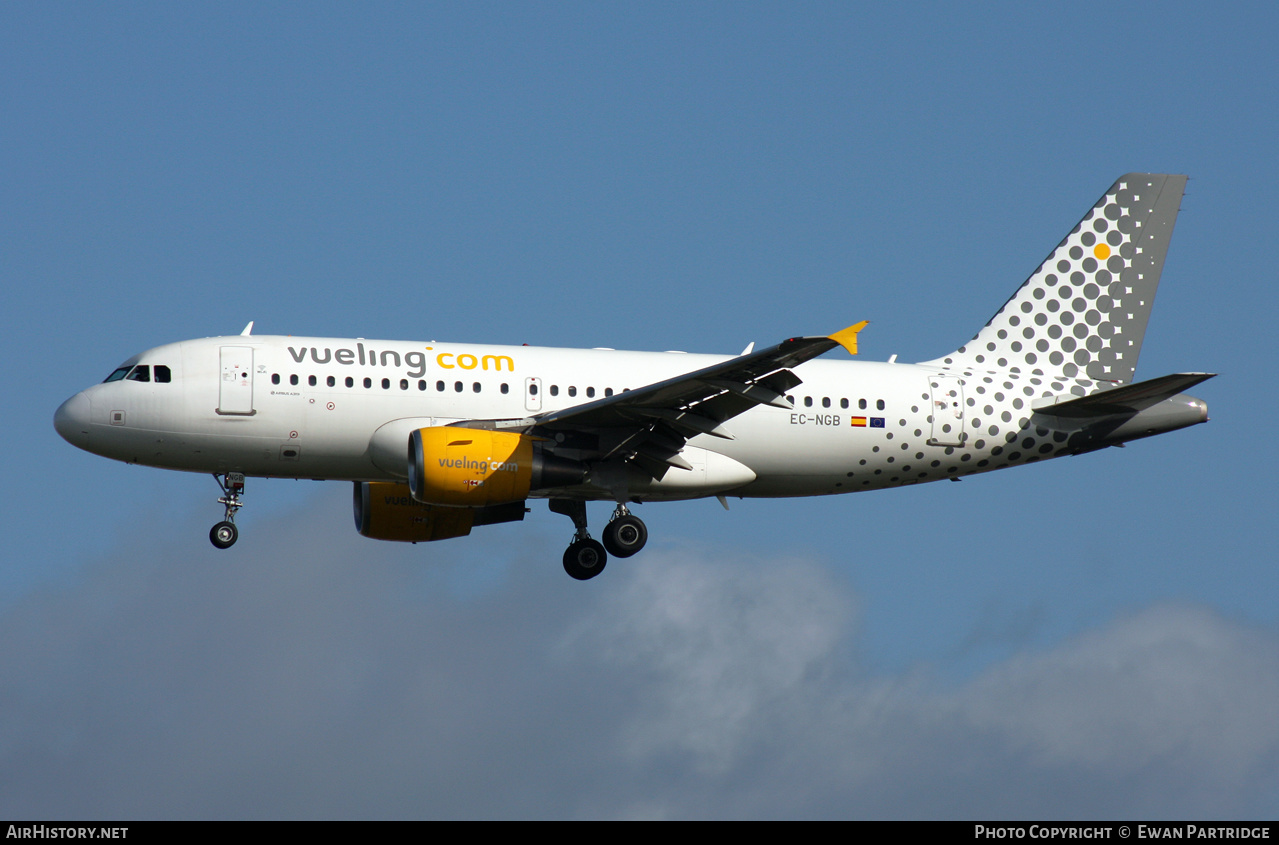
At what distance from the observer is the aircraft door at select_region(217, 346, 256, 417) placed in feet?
110

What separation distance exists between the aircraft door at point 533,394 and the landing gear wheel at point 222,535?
6763mm

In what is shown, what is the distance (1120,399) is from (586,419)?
39.3 ft

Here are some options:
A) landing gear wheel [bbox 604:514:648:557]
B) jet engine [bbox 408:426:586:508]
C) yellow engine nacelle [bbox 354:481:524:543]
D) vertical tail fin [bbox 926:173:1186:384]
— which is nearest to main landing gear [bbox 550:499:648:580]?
landing gear wheel [bbox 604:514:648:557]

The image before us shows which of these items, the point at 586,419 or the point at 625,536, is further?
the point at 625,536

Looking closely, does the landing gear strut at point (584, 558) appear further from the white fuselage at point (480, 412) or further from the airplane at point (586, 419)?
the white fuselage at point (480, 412)

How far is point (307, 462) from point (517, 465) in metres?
4.45

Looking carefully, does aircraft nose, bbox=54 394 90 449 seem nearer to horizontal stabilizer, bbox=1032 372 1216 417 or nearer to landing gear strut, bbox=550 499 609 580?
landing gear strut, bbox=550 499 609 580

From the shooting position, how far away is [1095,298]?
1580 inches

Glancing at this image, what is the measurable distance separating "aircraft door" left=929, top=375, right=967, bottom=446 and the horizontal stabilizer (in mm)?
1880

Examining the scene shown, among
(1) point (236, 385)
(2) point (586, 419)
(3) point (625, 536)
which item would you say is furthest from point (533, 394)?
(1) point (236, 385)

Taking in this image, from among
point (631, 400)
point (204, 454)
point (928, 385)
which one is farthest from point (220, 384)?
point (928, 385)

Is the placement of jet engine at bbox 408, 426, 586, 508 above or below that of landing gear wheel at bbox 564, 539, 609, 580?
above

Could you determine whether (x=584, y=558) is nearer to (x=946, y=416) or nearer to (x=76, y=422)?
(x=946, y=416)
